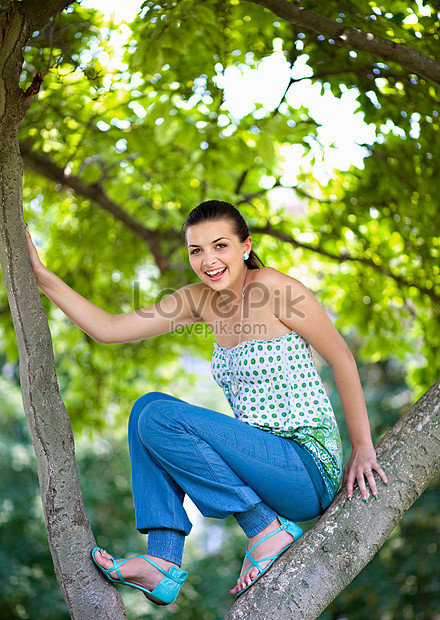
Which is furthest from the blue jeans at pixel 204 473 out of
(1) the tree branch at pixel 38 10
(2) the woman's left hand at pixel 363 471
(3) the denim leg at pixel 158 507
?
(1) the tree branch at pixel 38 10

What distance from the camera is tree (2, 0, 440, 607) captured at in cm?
254

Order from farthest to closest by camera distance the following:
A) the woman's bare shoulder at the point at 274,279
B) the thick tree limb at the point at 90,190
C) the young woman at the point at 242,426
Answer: the thick tree limb at the point at 90,190, the woman's bare shoulder at the point at 274,279, the young woman at the point at 242,426

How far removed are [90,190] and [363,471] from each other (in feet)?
9.14

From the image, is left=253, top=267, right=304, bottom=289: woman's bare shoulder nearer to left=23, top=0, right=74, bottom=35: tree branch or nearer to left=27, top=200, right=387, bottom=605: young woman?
left=27, top=200, right=387, bottom=605: young woman

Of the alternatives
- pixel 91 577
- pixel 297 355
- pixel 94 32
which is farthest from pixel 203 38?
pixel 91 577

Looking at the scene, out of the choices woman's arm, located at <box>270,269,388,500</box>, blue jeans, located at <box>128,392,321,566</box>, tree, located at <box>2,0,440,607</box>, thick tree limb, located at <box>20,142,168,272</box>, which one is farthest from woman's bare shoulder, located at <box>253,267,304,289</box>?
thick tree limb, located at <box>20,142,168,272</box>

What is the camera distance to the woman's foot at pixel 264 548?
1.87m

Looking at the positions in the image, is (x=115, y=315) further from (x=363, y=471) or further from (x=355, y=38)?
(x=355, y=38)

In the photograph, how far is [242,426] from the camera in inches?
80.0

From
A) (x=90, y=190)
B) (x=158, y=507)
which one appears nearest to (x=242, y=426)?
(x=158, y=507)

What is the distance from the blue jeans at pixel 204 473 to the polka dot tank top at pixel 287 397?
73mm

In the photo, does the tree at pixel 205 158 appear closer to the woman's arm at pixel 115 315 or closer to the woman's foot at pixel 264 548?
the woman's arm at pixel 115 315

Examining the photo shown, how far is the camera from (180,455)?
1.94m

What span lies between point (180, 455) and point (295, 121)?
1903mm
